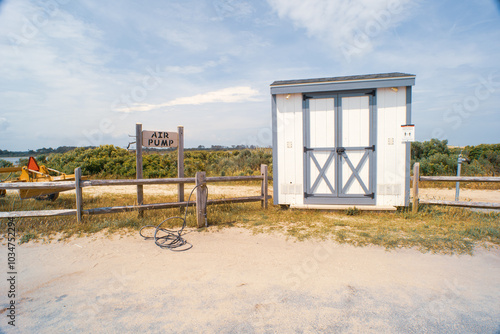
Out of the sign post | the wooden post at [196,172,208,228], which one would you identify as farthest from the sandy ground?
the sign post

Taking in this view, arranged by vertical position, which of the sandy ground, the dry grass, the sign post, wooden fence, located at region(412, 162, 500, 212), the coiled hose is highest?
the sign post

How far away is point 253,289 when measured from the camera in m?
3.60

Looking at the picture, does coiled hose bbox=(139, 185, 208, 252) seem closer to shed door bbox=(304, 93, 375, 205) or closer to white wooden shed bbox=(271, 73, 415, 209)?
white wooden shed bbox=(271, 73, 415, 209)

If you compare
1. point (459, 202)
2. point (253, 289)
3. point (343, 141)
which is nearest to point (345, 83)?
point (343, 141)

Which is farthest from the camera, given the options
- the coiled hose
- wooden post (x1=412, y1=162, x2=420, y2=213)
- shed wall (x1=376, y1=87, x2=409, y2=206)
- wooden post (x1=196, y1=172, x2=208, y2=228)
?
shed wall (x1=376, y1=87, x2=409, y2=206)

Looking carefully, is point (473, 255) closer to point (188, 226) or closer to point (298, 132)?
point (298, 132)

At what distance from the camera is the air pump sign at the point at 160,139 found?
699 centimetres

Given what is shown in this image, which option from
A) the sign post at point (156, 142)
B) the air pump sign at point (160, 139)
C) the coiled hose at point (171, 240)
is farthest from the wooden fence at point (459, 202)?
the air pump sign at point (160, 139)

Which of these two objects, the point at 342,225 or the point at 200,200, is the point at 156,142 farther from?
the point at 342,225

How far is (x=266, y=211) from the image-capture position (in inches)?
302

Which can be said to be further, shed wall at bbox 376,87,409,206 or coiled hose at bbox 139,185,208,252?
shed wall at bbox 376,87,409,206

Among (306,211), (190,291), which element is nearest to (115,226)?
(190,291)

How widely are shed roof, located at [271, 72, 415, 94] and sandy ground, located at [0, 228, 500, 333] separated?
401cm

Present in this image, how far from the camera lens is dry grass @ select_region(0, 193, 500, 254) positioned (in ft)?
16.9
